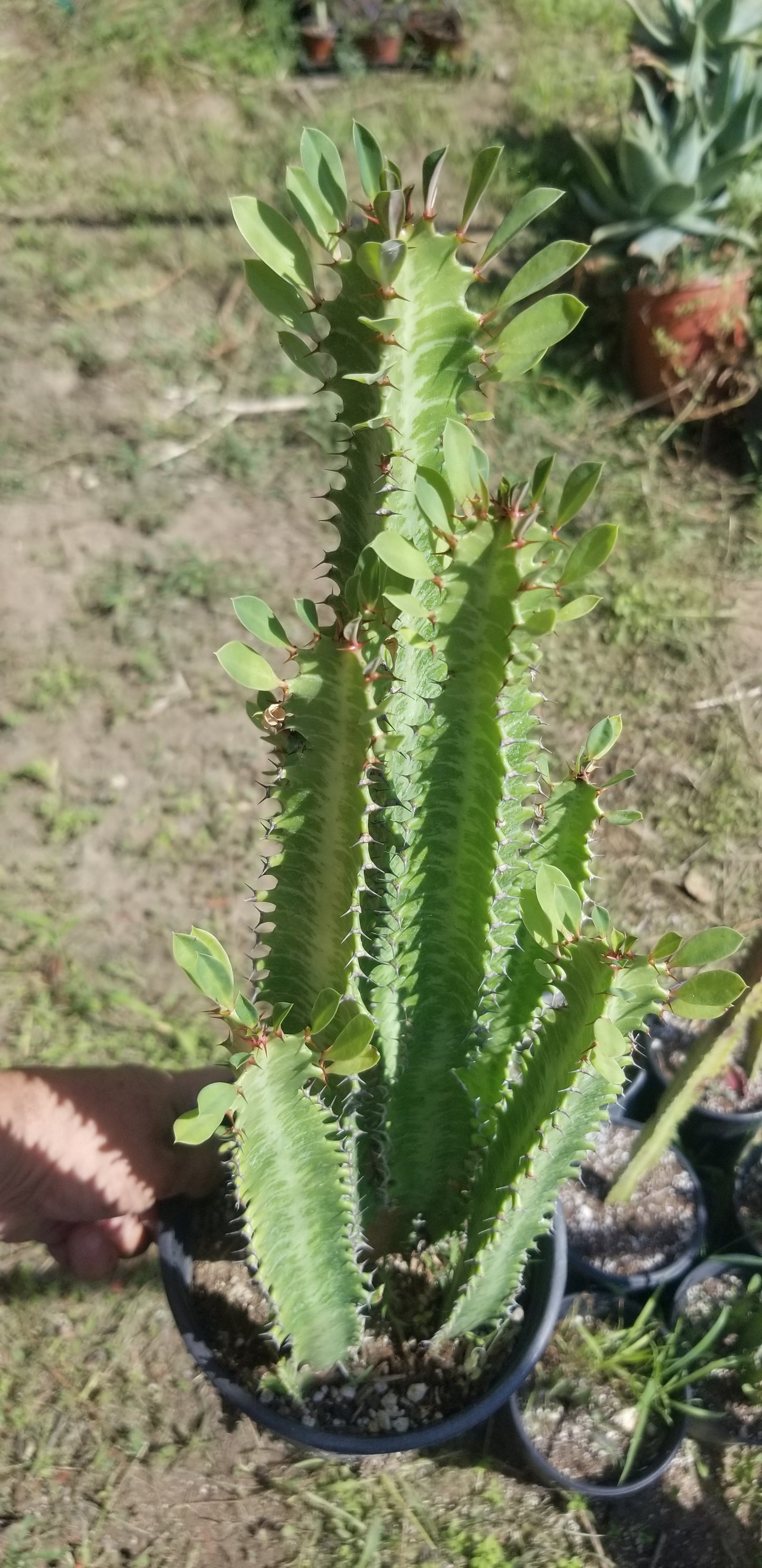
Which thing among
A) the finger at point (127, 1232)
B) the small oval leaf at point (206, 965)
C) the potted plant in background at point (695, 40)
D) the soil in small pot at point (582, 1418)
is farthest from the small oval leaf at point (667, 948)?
the potted plant in background at point (695, 40)

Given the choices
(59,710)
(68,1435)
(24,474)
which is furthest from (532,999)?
(24,474)

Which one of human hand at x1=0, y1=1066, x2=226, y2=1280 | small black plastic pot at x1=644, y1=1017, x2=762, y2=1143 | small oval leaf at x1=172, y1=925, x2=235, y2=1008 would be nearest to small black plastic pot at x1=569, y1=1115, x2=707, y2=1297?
small black plastic pot at x1=644, y1=1017, x2=762, y2=1143

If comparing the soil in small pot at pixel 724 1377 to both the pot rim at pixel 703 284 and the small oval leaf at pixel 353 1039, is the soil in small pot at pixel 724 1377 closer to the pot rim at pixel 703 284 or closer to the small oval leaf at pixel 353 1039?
the small oval leaf at pixel 353 1039

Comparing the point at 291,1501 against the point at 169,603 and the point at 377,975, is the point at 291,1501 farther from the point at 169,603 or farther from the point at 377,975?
the point at 169,603

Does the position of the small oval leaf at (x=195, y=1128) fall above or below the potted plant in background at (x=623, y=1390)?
above

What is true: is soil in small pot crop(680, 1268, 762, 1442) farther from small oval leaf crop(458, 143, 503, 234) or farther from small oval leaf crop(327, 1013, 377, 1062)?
small oval leaf crop(458, 143, 503, 234)

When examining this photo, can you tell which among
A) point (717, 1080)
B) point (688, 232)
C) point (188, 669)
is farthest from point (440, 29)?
point (717, 1080)
